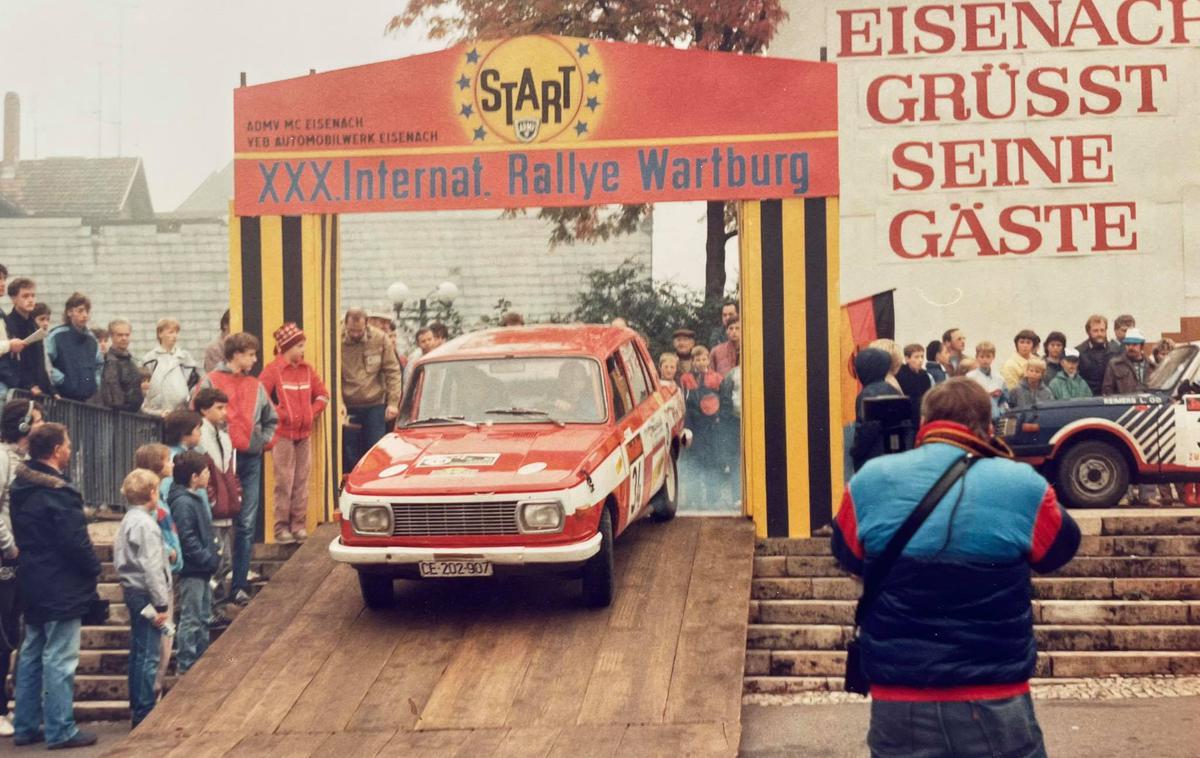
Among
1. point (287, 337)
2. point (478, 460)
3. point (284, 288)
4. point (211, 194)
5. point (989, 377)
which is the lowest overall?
point (478, 460)

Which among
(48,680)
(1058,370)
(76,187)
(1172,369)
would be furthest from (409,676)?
(76,187)

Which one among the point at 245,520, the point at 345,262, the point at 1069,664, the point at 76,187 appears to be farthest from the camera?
the point at 76,187

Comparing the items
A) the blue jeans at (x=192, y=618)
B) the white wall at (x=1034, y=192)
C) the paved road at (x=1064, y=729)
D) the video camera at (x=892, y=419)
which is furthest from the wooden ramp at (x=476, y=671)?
the white wall at (x=1034, y=192)

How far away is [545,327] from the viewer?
12.8 meters

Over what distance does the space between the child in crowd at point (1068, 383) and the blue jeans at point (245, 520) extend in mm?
7936

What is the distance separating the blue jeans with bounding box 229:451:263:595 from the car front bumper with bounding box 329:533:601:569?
71.6 inches

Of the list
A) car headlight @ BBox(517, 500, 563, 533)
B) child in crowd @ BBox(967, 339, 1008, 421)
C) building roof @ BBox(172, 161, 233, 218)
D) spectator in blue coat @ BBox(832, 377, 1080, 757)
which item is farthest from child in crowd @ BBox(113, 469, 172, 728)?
building roof @ BBox(172, 161, 233, 218)

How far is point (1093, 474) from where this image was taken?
14961 mm

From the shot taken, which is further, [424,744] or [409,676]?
[409,676]

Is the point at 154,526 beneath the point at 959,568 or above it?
beneath

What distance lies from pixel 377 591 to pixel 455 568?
98 centimetres

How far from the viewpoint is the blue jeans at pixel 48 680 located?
9.80 m

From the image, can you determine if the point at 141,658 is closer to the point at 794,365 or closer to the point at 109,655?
the point at 109,655

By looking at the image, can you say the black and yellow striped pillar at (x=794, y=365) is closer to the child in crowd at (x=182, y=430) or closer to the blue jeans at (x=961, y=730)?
the child in crowd at (x=182, y=430)
